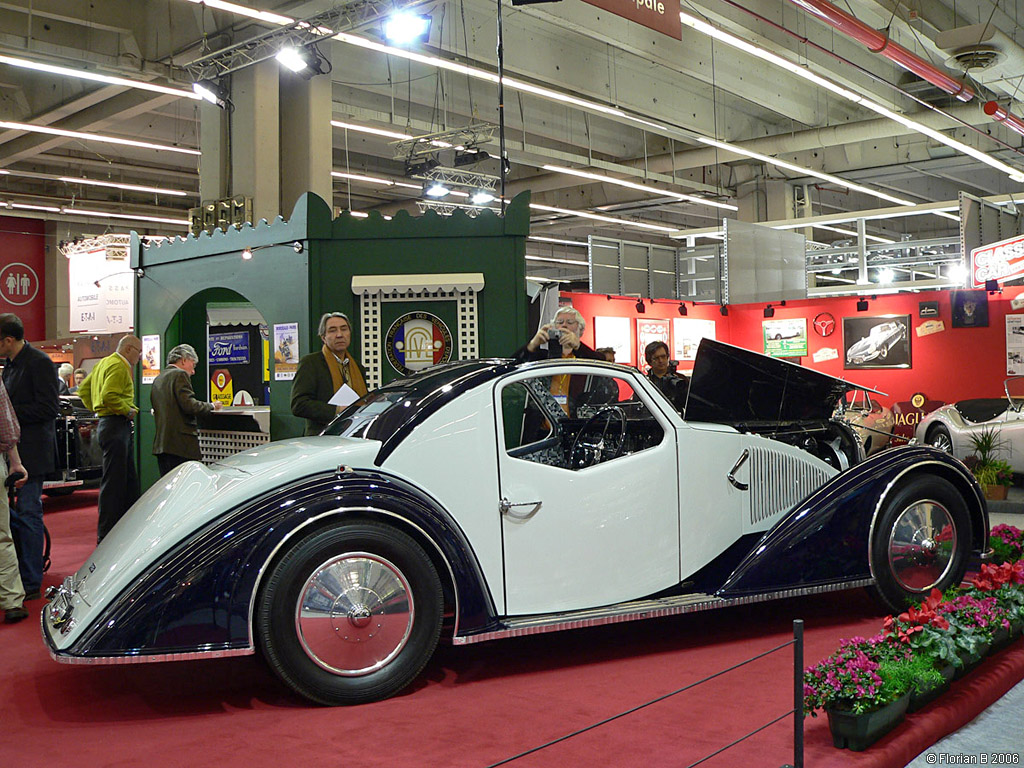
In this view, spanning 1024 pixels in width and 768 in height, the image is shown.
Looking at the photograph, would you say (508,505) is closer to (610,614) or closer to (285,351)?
(610,614)

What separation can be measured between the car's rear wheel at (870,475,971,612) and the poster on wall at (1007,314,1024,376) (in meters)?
8.91

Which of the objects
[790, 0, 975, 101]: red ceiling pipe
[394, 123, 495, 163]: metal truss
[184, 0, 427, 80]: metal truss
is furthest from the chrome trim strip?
[394, 123, 495, 163]: metal truss

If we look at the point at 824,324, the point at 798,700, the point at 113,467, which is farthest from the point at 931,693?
the point at 824,324

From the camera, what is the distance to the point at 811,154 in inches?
733

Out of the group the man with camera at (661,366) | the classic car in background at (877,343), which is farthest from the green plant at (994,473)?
the classic car in background at (877,343)

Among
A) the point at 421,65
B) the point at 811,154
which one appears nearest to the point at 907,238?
the point at 811,154

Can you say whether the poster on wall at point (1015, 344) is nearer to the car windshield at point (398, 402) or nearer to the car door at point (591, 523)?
the car door at point (591, 523)

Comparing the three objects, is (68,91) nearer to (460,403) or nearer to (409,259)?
(409,259)

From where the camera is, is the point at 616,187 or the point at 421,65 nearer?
the point at 421,65

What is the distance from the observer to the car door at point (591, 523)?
380 cm

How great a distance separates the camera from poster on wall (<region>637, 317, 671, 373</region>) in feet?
42.2

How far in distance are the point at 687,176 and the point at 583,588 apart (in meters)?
17.9

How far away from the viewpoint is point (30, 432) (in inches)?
213

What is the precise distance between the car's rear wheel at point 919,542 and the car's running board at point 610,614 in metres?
0.36
